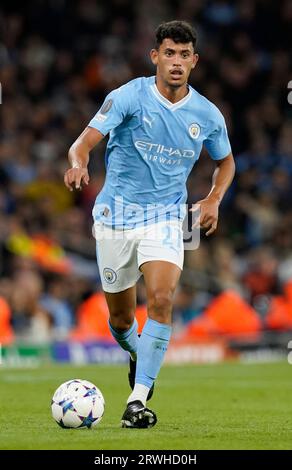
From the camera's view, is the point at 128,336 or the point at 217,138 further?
the point at 128,336

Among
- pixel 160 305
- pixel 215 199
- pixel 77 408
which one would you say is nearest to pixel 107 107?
pixel 215 199

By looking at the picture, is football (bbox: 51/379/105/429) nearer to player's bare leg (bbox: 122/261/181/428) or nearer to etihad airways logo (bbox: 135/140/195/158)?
player's bare leg (bbox: 122/261/181/428)

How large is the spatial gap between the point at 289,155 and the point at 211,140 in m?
12.1

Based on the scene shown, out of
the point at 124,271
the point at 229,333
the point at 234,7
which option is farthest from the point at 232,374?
the point at 234,7

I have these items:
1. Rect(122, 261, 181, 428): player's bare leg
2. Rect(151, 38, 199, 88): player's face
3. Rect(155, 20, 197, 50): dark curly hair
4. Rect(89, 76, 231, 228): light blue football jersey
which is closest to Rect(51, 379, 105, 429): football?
Rect(122, 261, 181, 428): player's bare leg

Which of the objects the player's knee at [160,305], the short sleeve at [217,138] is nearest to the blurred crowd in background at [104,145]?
the short sleeve at [217,138]

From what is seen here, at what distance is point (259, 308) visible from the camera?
17969 mm

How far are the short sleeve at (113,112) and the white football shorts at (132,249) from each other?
800 mm

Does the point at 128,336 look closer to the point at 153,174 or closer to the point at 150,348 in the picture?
the point at 150,348

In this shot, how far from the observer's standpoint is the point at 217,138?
28.6ft

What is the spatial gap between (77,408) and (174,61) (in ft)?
8.23

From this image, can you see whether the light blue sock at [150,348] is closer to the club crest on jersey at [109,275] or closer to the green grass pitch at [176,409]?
the green grass pitch at [176,409]

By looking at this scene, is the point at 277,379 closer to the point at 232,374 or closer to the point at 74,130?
the point at 232,374

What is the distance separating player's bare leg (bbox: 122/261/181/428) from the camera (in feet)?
25.5
